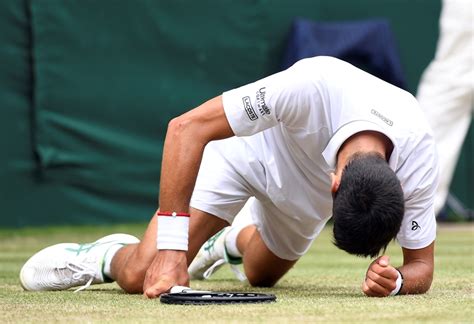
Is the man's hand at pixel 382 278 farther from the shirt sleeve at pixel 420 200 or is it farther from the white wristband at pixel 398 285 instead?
the shirt sleeve at pixel 420 200

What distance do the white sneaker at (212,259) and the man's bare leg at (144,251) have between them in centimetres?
72

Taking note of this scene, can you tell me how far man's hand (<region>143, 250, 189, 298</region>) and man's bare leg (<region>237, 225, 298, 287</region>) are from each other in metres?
1.02

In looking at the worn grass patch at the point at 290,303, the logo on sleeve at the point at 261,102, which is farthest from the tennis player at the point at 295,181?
the worn grass patch at the point at 290,303

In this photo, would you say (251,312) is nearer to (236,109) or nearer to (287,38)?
(236,109)

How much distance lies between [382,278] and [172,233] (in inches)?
29.9

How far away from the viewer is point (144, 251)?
4512 mm

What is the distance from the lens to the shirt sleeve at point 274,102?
404cm

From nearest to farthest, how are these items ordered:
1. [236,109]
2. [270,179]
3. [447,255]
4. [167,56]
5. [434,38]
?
[236,109], [270,179], [447,255], [167,56], [434,38]

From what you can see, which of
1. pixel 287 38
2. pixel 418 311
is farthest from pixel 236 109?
pixel 287 38

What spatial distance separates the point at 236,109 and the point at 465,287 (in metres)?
1.27

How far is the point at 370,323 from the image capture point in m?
3.28

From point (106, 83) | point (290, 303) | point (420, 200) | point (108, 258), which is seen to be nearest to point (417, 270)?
point (420, 200)

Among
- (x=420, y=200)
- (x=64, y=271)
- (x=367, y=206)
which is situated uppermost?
(x=367, y=206)

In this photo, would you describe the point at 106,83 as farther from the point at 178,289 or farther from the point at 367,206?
the point at 367,206
